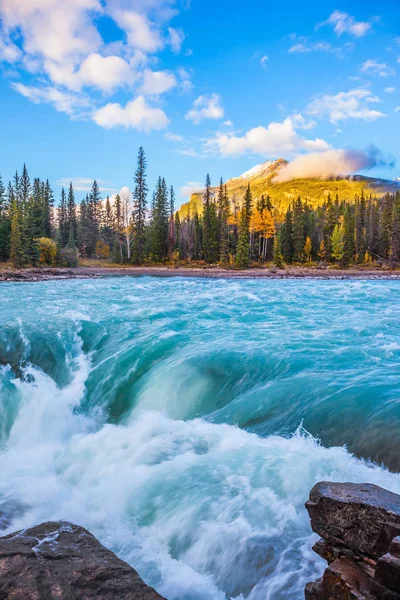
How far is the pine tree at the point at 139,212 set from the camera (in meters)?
69.7

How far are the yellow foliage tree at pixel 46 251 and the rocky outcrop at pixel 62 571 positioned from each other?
58280mm

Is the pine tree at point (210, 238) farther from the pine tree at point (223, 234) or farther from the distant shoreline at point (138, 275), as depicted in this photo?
the distant shoreline at point (138, 275)

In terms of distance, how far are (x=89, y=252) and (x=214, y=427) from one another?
246 feet

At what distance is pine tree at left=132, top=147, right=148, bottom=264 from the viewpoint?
69.7 m

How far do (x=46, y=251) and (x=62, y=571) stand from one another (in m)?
61.3

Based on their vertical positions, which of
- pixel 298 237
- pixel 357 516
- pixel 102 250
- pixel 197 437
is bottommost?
pixel 197 437

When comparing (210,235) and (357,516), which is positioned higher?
(210,235)

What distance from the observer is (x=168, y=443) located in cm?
807

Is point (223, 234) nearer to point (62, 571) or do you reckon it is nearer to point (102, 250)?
point (102, 250)

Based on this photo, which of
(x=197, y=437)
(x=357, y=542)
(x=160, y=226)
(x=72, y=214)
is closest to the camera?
(x=357, y=542)

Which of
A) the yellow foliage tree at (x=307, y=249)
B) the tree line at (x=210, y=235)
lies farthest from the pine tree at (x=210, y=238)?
the yellow foliage tree at (x=307, y=249)

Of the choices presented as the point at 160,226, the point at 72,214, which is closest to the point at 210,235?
the point at 160,226

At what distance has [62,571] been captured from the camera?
3645mm

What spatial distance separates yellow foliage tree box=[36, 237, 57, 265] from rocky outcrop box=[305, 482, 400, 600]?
59.4 m
